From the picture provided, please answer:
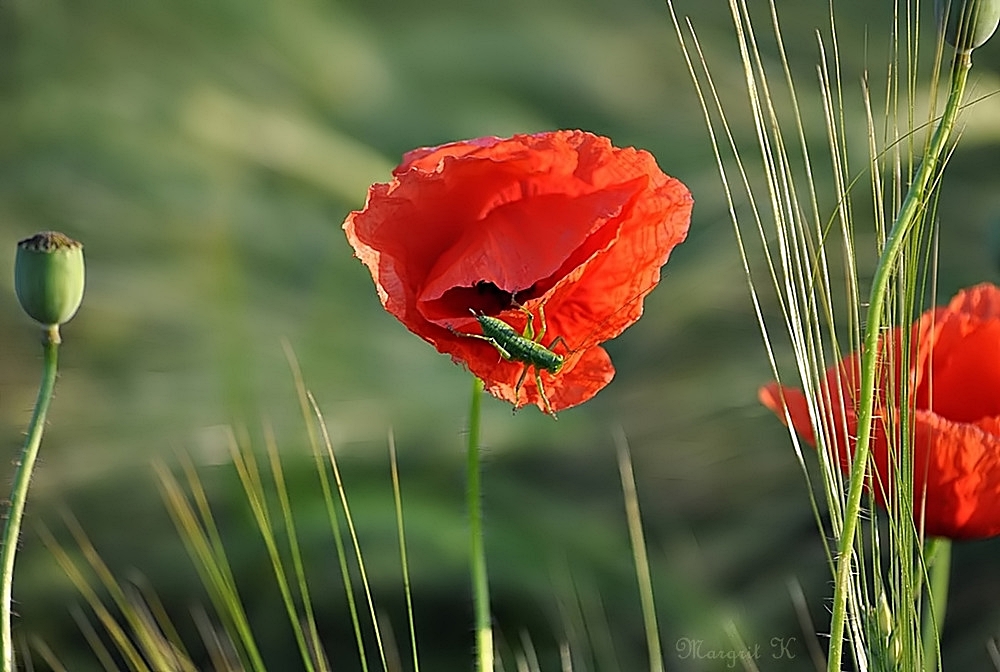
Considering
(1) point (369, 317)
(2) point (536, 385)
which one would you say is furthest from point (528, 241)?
(1) point (369, 317)

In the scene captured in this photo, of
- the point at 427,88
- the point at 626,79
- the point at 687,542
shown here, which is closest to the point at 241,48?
the point at 427,88

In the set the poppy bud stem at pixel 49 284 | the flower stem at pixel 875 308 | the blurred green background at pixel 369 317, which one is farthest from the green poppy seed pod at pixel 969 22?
the blurred green background at pixel 369 317

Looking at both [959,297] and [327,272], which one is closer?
[959,297]

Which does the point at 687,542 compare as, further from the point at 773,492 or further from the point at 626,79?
the point at 626,79

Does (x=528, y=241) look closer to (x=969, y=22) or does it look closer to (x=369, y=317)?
(x=969, y=22)

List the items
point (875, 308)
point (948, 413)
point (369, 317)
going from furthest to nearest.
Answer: point (369, 317)
point (948, 413)
point (875, 308)

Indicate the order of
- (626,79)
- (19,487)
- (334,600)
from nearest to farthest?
(19,487)
(334,600)
(626,79)
